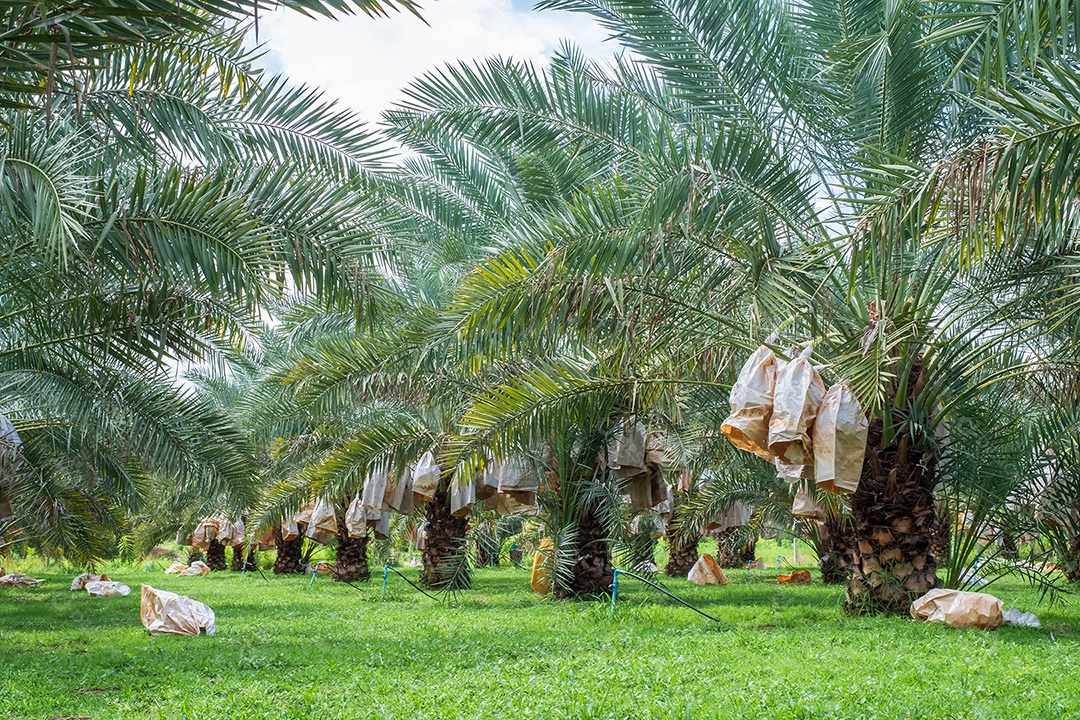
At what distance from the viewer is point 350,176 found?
26.2 ft

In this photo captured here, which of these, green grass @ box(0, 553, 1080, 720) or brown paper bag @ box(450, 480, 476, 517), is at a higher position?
brown paper bag @ box(450, 480, 476, 517)

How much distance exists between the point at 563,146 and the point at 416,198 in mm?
3912

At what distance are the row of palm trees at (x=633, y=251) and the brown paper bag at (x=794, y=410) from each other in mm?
537

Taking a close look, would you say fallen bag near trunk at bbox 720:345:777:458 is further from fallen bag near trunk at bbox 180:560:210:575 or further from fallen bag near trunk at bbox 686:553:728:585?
fallen bag near trunk at bbox 180:560:210:575

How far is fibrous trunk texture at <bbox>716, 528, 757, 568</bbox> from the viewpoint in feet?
69.0

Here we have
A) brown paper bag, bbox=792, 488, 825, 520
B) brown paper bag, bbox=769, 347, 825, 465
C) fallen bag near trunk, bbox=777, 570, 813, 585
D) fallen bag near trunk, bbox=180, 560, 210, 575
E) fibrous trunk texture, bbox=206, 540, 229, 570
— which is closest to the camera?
brown paper bag, bbox=769, 347, 825, 465

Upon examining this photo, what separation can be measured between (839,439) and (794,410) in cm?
49

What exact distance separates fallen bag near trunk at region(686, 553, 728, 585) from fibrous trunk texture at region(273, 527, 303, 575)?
12.3m

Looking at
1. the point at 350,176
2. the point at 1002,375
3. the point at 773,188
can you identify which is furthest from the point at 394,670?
the point at 1002,375

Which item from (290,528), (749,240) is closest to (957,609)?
(749,240)

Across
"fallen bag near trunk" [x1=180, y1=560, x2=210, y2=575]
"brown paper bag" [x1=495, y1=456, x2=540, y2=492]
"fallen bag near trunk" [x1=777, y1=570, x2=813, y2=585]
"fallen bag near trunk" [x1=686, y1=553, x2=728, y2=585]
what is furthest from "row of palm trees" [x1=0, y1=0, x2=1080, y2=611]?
"fallen bag near trunk" [x1=180, y1=560, x2=210, y2=575]

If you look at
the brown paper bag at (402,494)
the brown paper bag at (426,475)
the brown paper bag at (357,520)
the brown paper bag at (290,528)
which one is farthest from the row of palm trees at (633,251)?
the brown paper bag at (290,528)

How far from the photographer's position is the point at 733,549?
2428cm

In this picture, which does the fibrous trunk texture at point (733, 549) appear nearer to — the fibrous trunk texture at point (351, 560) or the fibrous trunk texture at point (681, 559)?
the fibrous trunk texture at point (681, 559)
